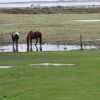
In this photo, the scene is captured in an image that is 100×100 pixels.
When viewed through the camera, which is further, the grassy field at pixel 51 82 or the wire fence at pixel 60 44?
the wire fence at pixel 60 44

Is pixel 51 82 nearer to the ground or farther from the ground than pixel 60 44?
nearer to the ground

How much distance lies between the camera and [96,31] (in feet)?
170

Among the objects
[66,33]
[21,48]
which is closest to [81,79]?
[21,48]

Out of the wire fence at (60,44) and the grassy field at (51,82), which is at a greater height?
the wire fence at (60,44)

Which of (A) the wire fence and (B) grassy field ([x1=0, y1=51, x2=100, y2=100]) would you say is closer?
(B) grassy field ([x1=0, y1=51, x2=100, y2=100])

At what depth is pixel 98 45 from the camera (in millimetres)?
40781

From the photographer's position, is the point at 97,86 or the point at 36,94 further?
the point at 97,86

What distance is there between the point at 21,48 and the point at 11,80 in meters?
22.9

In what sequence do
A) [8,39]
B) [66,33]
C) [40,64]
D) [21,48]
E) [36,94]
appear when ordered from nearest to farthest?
[36,94], [40,64], [21,48], [8,39], [66,33]

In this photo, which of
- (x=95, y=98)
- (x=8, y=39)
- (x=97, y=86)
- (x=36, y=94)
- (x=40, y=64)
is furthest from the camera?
(x=8, y=39)

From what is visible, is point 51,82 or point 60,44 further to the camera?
point 60,44

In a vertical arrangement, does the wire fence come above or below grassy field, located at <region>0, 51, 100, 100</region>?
above

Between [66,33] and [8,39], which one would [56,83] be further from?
[66,33]

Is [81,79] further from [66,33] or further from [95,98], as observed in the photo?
[66,33]
